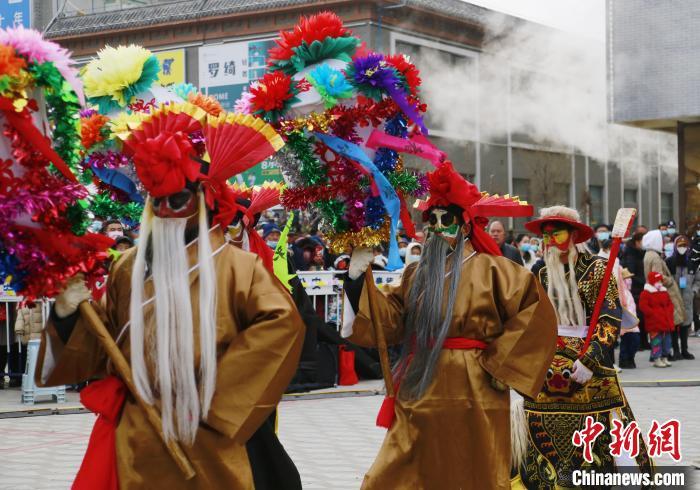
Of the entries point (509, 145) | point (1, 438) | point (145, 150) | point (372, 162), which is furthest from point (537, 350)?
point (509, 145)

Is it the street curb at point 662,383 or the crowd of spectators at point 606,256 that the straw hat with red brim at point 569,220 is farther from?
the street curb at point 662,383

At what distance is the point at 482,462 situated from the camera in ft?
18.7

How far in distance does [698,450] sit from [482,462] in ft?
11.4

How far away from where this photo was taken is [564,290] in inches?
276

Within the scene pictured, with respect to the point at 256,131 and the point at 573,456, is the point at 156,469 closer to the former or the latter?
the point at 256,131

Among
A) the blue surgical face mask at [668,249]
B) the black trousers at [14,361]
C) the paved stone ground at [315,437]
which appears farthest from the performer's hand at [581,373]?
the blue surgical face mask at [668,249]

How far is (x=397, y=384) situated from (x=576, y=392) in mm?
1489

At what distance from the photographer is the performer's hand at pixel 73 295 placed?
4234 millimetres

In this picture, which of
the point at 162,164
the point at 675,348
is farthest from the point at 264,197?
the point at 675,348

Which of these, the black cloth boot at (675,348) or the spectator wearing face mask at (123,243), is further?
the black cloth boot at (675,348)

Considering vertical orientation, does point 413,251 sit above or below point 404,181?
below

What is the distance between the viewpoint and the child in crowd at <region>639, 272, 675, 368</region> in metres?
15.0

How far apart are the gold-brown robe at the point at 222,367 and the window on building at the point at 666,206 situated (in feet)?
139

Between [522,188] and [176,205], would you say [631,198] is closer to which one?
[522,188]
